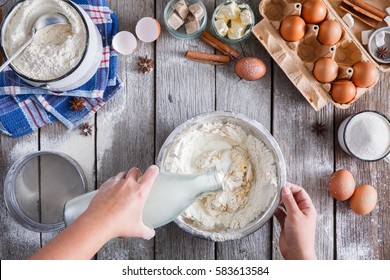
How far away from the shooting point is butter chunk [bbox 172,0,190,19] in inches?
48.4

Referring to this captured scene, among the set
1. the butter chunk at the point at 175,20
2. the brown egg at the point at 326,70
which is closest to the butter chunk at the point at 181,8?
the butter chunk at the point at 175,20

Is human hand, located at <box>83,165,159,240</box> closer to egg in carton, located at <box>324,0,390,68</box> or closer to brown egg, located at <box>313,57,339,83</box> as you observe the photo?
brown egg, located at <box>313,57,339,83</box>

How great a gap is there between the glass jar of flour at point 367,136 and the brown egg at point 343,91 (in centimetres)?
5

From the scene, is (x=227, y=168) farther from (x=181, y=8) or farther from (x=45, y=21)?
(x=45, y=21)

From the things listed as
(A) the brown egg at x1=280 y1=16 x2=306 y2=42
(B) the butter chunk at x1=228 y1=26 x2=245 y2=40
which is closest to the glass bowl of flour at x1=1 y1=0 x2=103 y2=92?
(B) the butter chunk at x1=228 y1=26 x2=245 y2=40

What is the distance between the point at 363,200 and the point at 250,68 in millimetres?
418

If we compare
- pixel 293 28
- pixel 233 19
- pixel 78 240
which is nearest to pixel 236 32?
pixel 233 19

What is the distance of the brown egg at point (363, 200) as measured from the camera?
1216mm

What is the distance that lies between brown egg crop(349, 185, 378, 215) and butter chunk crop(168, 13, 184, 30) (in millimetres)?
598

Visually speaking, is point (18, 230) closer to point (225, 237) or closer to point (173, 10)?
point (225, 237)

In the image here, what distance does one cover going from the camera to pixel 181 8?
1.23m

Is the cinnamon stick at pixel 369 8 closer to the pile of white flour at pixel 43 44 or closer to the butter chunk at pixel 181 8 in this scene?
the butter chunk at pixel 181 8

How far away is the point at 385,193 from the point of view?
1.28m
